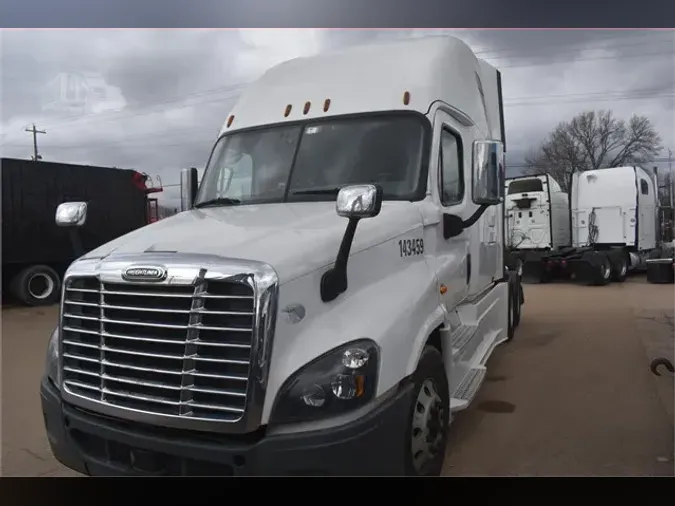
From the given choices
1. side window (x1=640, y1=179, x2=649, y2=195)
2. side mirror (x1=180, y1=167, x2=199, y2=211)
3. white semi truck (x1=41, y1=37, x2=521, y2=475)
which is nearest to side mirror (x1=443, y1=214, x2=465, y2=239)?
white semi truck (x1=41, y1=37, x2=521, y2=475)

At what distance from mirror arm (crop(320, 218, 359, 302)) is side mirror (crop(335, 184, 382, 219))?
11cm

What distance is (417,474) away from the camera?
2877mm

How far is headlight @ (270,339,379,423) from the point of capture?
97.0 inches

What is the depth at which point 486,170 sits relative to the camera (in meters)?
3.44

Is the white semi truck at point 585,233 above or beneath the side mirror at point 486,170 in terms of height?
beneath

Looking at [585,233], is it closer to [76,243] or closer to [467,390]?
[467,390]

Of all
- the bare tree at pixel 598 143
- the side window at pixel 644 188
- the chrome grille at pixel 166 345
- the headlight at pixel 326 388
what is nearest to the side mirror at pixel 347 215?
the headlight at pixel 326 388

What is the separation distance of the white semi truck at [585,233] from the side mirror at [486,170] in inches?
324

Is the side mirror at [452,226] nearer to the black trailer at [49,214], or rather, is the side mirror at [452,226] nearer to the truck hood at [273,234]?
the truck hood at [273,234]

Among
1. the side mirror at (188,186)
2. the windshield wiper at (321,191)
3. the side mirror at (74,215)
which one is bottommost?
the side mirror at (74,215)

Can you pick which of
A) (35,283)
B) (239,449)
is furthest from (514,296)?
(35,283)

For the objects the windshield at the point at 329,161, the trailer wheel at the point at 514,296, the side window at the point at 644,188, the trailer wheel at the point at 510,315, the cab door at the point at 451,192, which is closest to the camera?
the windshield at the point at 329,161

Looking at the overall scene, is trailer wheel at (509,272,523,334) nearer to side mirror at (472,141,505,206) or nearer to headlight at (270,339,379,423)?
side mirror at (472,141,505,206)

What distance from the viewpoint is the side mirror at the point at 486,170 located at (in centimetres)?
340
